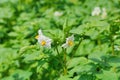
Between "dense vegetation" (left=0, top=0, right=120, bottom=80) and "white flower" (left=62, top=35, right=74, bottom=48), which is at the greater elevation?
"white flower" (left=62, top=35, right=74, bottom=48)

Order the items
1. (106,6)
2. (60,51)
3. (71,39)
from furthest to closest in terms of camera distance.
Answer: (106,6)
(60,51)
(71,39)

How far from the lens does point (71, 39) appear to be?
2.43m

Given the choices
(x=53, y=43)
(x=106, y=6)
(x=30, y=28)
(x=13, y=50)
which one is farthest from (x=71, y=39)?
(x=106, y=6)

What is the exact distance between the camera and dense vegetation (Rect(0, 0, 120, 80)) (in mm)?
2434

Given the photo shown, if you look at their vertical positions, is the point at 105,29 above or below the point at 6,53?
above

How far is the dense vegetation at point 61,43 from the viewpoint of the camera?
2.43 meters

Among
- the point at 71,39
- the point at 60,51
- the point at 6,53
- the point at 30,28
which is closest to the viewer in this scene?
the point at 71,39

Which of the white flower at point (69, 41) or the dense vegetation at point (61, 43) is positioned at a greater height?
the white flower at point (69, 41)

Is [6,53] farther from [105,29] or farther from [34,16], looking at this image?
[34,16]

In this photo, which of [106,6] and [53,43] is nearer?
[53,43]

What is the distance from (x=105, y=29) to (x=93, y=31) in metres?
0.10

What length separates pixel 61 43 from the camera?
97.7 inches

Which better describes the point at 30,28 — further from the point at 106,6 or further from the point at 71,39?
the point at 71,39

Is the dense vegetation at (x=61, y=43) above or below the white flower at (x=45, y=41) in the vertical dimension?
below
